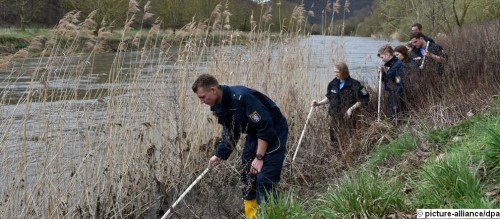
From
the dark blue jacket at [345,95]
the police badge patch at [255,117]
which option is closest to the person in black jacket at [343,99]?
the dark blue jacket at [345,95]

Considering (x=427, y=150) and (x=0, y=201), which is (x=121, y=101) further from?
(x=427, y=150)

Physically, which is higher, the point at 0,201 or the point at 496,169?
the point at 496,169

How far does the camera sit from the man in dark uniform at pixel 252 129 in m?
3.79

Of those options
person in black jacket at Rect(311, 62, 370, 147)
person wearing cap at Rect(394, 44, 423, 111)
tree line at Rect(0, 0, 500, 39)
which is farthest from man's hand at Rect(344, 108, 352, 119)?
tree line at Rect(0, 0, 500, 39)

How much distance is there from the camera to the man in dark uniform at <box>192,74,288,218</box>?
3.79 meters

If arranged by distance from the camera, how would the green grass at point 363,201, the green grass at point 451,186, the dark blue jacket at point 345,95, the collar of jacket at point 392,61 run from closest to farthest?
the green grass at point 451,186 < the green grass at point 363,201 < the dark blue jacket at point 345,95 < the collar of jacket at point 392,61

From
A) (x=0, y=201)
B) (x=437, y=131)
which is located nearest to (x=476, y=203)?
(x=437, y=131)

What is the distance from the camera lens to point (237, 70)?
6855 millimetres

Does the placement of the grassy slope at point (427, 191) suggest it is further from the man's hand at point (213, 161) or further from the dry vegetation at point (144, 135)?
the dry vegetation at point (144, 135)

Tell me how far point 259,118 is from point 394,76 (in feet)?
12.0

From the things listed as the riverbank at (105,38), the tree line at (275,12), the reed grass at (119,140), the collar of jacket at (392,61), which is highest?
the tree line at (275,12)

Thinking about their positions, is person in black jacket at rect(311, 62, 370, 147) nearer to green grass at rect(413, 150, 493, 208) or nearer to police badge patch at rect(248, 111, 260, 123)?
police badge patch at rect(248, 111, 260, 123)

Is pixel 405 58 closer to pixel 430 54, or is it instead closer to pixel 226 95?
pixel 430 54

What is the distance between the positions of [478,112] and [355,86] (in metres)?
1.55
